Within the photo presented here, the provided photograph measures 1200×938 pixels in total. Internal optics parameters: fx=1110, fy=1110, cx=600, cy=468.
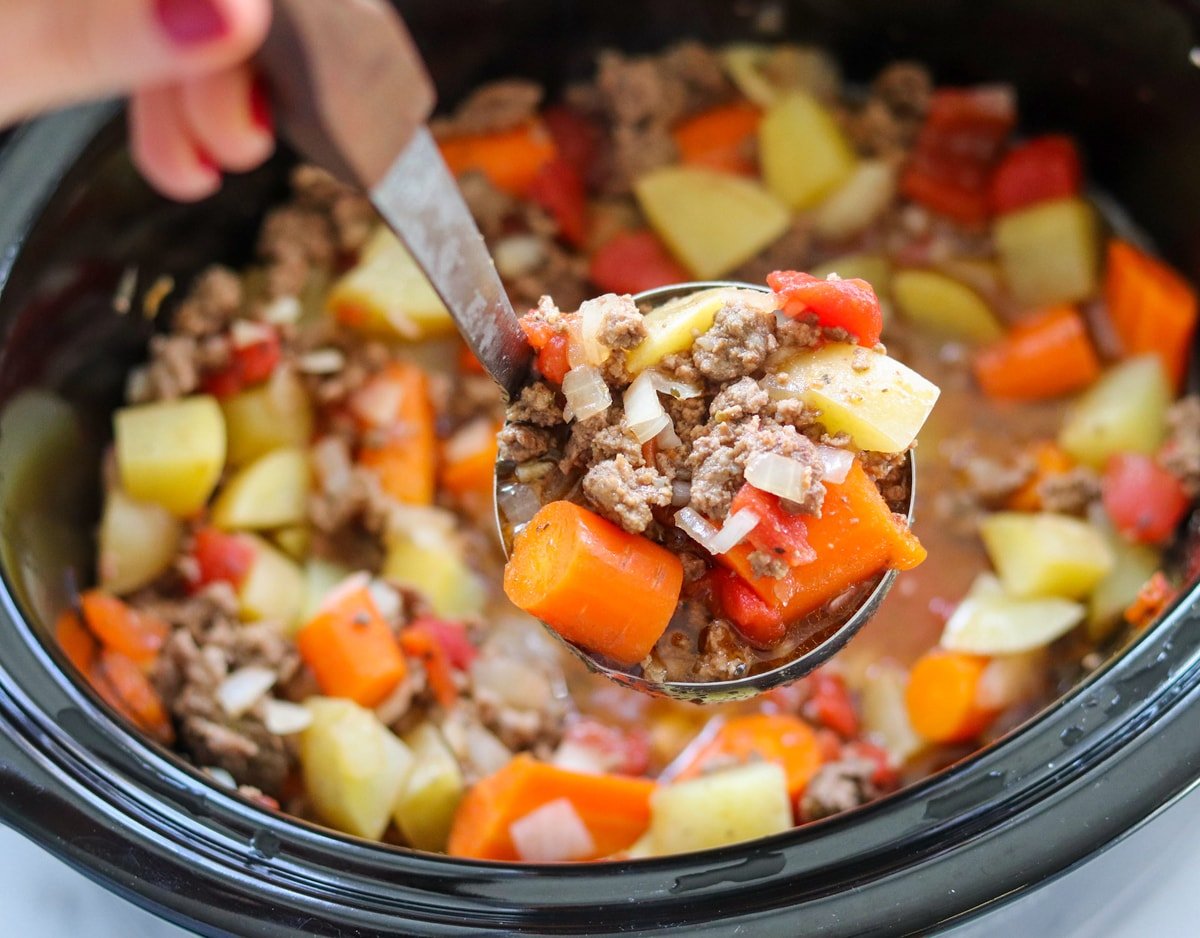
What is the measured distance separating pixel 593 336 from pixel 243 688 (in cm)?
104

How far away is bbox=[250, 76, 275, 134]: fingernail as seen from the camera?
111 cm

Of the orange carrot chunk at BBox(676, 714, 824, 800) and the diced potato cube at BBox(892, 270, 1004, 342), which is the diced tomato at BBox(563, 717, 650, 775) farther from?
the diced potato cube at BBox(892, 270, 1004, 342)

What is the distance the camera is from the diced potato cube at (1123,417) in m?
2.43

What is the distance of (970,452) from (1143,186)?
766mm

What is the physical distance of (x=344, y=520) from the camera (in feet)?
7.85

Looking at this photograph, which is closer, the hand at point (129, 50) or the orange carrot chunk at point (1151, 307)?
the hand at point (129, 50)

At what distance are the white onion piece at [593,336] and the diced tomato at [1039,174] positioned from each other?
5.01 ft

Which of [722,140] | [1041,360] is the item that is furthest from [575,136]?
[1041,360]

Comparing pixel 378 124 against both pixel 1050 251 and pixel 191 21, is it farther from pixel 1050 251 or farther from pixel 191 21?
pixel 1050 251

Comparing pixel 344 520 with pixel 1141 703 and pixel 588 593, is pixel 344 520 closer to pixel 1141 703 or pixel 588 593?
pixel 588 593

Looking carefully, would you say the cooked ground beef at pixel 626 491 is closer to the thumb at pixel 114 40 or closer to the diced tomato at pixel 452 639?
the thumb at pixel 114 40

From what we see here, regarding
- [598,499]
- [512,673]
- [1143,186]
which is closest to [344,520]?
[512,673]

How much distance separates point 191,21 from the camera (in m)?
0.97

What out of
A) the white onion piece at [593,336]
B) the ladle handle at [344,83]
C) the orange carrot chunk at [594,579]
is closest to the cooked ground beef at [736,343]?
the white onion piece at [593,336]
